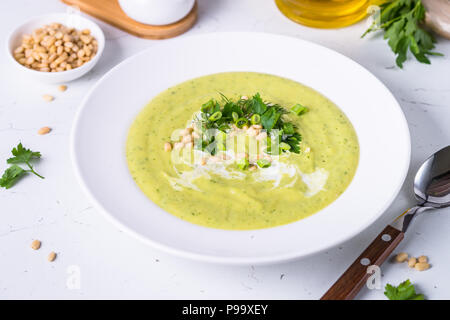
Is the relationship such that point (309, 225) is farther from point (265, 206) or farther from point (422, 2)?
point (422, 2)

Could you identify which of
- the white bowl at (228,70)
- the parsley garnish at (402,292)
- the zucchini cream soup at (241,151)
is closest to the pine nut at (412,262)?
the parsley garnish at (402,292)

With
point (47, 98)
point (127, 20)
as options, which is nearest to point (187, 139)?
point (47, 98)

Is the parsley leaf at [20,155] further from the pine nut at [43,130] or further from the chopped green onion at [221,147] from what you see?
the chopped green onion at [221,147]

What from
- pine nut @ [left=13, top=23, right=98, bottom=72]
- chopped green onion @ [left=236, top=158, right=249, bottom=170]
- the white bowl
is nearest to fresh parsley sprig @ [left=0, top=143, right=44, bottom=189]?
the white bowl

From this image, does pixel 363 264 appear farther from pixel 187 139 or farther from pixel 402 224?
pixel 187 139

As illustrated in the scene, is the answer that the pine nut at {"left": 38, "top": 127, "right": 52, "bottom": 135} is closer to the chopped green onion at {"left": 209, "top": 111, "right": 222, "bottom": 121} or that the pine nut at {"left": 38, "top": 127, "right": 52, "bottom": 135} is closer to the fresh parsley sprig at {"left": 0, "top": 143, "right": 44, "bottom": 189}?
the fresh parsley sprig at {"left": 0, "top": 143, "right": 44, "bottom": 189}

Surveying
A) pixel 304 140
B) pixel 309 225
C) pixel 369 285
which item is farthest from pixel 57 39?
pixel 369 285
